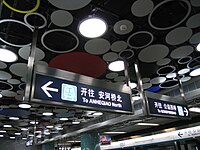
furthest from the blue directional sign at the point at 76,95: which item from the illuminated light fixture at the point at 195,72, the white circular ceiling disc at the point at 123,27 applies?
the illuminated light fixture at the point at 195,72

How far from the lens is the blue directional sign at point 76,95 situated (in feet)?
7.29

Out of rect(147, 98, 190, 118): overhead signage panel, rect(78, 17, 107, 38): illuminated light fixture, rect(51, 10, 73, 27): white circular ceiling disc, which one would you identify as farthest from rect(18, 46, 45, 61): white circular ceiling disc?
rect(147, 98, 190, 118): overhead signage panel

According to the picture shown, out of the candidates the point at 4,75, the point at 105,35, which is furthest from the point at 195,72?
the point at 4,75

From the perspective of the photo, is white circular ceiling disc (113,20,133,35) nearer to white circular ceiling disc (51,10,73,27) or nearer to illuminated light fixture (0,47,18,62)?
white circular ceiling disc (51,10,73,27)

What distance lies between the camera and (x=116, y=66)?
15.3 feet

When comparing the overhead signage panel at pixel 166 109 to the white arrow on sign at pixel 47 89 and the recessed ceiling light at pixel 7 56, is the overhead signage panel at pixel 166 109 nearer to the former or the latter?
the white arrow on sign at pixel 47 89

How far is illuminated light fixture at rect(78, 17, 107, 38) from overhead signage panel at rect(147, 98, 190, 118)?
5.44ft

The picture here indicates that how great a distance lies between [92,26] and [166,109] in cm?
235

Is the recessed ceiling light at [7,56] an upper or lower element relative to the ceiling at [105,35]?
lower

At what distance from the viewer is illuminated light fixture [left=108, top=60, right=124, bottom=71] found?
4.52m

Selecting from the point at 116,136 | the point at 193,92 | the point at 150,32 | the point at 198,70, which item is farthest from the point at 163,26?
the point at 116,136

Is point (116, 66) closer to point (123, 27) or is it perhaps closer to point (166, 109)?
point (123, 27)

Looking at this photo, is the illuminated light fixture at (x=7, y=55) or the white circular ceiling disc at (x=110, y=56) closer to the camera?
the illuminated light fixture at (x=7, y=55)

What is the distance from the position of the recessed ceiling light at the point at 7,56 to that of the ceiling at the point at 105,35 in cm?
10
